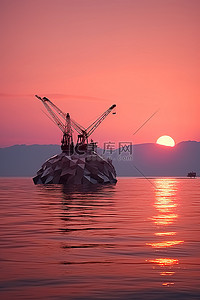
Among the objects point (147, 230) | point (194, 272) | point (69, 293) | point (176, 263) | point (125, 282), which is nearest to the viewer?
point (69, 293)

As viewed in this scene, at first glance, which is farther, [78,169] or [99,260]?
[78,169]

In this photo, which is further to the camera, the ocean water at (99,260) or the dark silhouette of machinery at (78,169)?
the dark silhouette of machinery at (78,169)

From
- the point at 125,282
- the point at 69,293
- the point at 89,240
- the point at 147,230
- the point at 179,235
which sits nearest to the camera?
the point at 69,293

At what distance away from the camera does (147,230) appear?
96.0 feet

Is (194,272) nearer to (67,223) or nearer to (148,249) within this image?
(148,249)

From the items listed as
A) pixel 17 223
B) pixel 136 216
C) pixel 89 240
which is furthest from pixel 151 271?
pixel 136 216

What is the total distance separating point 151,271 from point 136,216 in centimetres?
2189

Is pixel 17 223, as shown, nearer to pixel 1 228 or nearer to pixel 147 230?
pixel 1 228

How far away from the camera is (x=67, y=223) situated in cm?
3291

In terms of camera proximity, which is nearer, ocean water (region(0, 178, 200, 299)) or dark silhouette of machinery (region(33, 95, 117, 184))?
ocean water (region(0, 178, 200, 299))

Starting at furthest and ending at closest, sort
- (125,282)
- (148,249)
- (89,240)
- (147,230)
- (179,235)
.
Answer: (147,230) → (179,235) → (89,240) → (148,249) → (125,282)

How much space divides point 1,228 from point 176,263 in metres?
14.1

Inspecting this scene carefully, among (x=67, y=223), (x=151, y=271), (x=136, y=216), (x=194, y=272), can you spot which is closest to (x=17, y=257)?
(x=151, y=271)

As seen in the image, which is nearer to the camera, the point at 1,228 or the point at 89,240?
the point at 89,240
